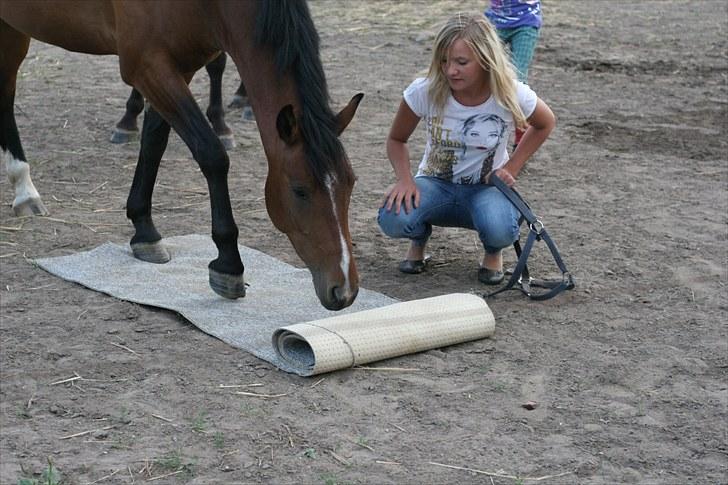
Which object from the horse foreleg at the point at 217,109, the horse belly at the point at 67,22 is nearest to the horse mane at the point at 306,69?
the horse belly at the point at 67,22

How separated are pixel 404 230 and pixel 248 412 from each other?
152 centimetres

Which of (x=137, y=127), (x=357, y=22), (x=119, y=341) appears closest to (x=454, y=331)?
(x=119, y=341)

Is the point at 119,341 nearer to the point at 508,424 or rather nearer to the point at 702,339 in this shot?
the point at 508,424

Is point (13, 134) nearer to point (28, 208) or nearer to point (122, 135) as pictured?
point (28, 208)

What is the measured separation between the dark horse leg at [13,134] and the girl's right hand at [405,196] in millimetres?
1958

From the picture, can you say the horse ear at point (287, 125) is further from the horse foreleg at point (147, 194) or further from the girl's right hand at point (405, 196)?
the horse foreleg at point (147, 194)

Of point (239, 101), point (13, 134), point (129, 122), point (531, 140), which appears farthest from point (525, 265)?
point (239, 101)

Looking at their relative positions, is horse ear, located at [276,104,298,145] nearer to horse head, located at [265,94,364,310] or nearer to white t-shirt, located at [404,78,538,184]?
horse head, located at [265,94,364,310]

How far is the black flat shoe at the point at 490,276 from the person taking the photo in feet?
15.5

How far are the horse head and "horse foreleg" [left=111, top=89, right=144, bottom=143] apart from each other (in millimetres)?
3423

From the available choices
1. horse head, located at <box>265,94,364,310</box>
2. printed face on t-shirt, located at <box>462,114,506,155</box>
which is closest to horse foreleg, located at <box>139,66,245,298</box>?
horse head, located at <box>265,94,364,310</box>

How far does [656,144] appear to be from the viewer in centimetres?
708

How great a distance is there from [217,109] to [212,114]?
0.05 meters

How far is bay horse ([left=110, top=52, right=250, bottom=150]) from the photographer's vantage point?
6.86 m
